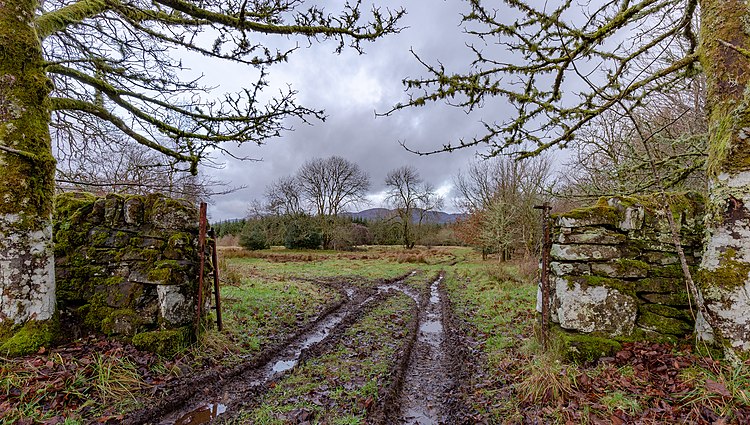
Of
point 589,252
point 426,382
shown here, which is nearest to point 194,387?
point 426,382

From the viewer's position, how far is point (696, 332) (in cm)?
363

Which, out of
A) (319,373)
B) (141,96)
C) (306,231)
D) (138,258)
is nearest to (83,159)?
(141,96)

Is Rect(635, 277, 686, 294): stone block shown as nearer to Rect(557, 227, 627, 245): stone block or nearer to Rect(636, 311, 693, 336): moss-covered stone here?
Rect(636, 311, 693, 336): moss-covered stone

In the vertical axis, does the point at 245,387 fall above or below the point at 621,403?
below

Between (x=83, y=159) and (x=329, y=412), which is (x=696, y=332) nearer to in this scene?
(x=329, y=412)

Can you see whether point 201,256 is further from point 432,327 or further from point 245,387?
point 432,327

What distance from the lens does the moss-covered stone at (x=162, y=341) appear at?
4.51 meters

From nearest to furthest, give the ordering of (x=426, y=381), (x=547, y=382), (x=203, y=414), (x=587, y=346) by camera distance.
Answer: (x=547, y=382) → (x=203, y=414) → (x=587, y=346) → (x=426, y=381)

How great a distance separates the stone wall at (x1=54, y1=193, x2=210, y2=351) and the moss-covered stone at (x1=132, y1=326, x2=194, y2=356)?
0.01m

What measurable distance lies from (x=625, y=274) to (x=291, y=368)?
15.7ft

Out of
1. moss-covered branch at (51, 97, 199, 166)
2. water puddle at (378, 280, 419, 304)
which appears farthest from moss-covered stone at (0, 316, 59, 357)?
water puddle at (378, 280, 419, 304)

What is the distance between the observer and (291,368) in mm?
5070

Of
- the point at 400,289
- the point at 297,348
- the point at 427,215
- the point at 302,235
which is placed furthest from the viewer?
the point at 427,215

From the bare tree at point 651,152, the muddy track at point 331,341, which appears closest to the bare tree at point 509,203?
the bare tree at point 651,152
